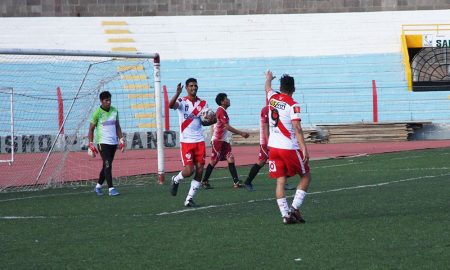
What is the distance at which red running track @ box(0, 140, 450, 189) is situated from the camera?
68.3 ft

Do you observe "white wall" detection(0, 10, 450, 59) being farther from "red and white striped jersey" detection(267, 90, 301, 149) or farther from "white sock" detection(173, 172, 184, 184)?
"red and white striped jersey" detection(267, 90, 301, 149)

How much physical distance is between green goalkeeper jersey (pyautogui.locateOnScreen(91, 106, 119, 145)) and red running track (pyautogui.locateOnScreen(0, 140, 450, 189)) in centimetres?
310

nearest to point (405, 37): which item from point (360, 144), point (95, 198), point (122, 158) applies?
point (360, 144)

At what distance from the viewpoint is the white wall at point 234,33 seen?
36.7 m

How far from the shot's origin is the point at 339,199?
47.6 feet

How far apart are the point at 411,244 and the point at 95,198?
8.08 metres

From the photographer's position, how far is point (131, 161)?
26.3 meters

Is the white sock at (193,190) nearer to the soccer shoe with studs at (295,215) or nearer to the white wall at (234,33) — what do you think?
the soccer shoe with studs at (295,215)

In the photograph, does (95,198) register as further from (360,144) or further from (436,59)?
(436,59)

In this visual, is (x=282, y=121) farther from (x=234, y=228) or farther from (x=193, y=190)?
(x=193, y=190)

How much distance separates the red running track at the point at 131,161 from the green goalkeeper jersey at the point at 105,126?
3.10 metres

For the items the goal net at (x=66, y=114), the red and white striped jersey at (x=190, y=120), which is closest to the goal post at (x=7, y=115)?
the goal net at (x=66, y=114)

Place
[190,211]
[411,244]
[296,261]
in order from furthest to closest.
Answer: [190,211], [411,244], [296,261]

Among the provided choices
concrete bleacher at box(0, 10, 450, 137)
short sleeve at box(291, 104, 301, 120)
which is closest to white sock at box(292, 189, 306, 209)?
short sleeve at box(291, 104, 301, 120)
